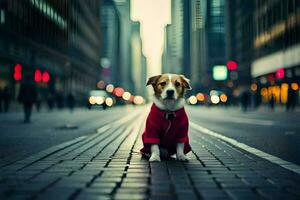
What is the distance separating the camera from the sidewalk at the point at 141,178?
4.69 meters

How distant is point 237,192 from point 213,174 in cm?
121

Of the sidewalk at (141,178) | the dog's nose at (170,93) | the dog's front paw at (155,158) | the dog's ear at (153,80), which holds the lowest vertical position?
the sidewalk at (141,178)

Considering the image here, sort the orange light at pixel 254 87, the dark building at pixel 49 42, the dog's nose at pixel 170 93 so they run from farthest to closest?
the orange light at pixel 254 87, the dark building at pixel 49 42, the dog's nose at pixel 170 93

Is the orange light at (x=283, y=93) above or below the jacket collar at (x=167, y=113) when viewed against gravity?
above

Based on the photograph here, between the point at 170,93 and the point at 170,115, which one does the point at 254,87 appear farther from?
the point at 170,93

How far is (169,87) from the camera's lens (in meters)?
6.68

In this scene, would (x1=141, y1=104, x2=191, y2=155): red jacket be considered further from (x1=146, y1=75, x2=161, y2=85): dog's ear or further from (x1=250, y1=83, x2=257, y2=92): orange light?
(x1=250, y1=83, x2=257, y2=92): orange light

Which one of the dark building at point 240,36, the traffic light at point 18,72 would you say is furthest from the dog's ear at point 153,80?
the dark building at point 240,36

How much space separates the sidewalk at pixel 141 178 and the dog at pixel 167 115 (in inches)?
11.8

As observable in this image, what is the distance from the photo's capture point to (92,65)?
103m

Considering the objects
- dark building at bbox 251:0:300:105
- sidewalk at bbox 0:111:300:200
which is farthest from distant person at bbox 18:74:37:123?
dark building at bbox 251:0:300:105

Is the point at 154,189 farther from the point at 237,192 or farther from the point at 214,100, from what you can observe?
the point at 214,100

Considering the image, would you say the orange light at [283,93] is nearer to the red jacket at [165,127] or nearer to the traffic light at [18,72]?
the traffic light at [18,72]

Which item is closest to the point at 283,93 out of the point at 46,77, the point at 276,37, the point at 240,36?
the point at 276,37
